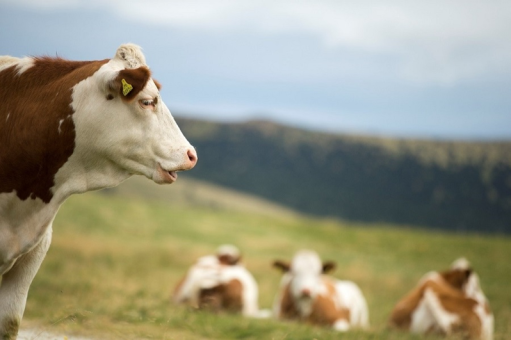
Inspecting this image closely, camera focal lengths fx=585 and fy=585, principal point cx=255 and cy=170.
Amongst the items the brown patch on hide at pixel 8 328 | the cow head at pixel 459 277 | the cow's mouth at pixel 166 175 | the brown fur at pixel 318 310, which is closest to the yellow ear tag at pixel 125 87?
the cow's mouth at pixel 166 175

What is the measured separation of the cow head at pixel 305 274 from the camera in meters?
11.7

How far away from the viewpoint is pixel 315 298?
11.8 metres

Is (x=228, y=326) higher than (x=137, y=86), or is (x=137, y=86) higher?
(x=137, y=86)

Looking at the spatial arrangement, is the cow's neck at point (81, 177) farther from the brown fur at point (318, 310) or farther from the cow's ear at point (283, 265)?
the cow's ear at point (283, 265)

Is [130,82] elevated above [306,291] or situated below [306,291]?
above

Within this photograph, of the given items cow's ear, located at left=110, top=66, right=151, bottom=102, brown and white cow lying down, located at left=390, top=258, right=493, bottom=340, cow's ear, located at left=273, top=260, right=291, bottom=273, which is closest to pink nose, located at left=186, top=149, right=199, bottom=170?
cow's ear, located at left=110, top=66, right=151, bottom=102

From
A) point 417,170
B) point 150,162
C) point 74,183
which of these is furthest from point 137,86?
point 417,170

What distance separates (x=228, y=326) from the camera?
837 centimetres

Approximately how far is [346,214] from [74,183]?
70.5 m

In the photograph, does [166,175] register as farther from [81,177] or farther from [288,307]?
A: [288,307]

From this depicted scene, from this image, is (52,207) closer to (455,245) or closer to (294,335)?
(294,335)

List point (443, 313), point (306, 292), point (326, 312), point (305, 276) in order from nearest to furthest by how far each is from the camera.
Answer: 1. point (443, 313)
2. point (306, 292)
3. point (326, 312)
4. point (305, 276)

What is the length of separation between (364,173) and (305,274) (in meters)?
73.6

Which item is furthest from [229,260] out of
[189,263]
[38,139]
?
[189,263]
